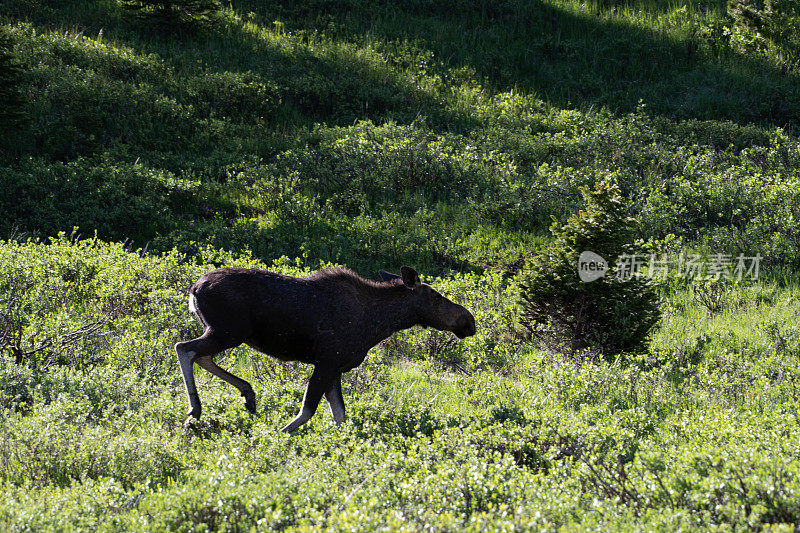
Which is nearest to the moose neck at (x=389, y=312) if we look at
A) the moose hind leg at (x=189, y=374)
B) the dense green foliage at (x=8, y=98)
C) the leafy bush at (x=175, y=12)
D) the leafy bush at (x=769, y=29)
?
the moose hind leg at (x=189, y=374)

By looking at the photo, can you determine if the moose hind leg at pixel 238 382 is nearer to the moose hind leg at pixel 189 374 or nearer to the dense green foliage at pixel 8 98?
the moose hind leg at pixel 189 374

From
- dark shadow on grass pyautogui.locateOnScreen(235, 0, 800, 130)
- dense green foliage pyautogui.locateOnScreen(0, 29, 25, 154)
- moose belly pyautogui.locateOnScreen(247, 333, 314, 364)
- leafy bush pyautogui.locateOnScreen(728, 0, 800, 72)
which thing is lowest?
dense green foliage pyautogui.locateOnScreen(0, 29, 25, 154)

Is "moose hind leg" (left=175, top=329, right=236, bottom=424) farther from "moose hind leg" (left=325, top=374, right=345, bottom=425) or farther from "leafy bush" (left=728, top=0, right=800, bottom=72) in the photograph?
"leafy bush" (left=728, top=0, right=800, bottom=72)

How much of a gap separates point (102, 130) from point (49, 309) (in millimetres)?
10277

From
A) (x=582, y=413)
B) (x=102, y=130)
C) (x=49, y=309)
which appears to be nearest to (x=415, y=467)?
(x=582, y=413)

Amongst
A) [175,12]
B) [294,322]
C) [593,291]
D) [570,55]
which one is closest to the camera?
[294,322]

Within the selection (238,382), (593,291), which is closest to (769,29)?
(593,291)

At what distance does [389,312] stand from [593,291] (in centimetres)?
366

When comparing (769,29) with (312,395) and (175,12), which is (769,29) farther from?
(312,395)

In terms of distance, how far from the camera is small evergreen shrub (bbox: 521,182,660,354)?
10078 mm

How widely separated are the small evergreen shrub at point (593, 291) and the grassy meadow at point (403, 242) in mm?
333

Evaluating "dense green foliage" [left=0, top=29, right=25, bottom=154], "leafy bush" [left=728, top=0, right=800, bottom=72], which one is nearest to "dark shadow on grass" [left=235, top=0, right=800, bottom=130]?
"leafy bush" [left=728, top=0, right=800, bottom=72]

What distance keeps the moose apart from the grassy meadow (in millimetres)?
444

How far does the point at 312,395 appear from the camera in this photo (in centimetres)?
753
